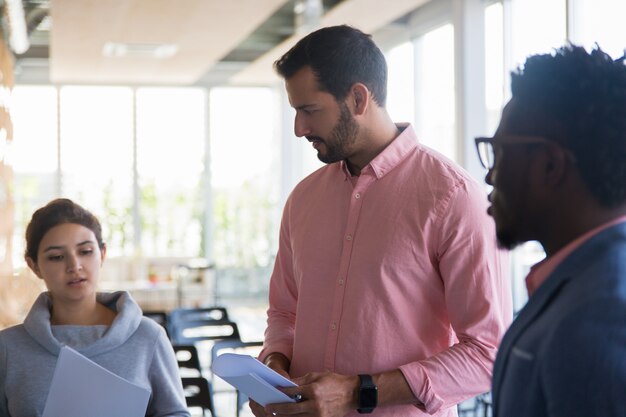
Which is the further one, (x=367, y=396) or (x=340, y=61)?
(x=340, y=61)

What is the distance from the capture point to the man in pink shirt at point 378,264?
5.91 feet

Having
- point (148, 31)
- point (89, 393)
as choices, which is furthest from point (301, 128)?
point (148, 31)

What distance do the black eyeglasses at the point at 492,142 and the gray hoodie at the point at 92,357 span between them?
1507 millimetres

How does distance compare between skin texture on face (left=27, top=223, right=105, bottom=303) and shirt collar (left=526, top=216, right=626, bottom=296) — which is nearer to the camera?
shirt collar (left=526, top=216, right=626, bottom=296)

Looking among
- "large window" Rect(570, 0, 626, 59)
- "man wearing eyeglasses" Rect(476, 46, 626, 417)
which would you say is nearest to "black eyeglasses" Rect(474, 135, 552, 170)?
"man wearing eyeglasses" Rect(476, 46, 626, 417)

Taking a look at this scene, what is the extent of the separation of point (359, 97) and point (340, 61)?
0.09 m

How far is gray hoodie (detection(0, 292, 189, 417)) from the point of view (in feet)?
8.08

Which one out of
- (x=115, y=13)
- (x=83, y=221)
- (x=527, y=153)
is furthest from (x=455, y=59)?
(x=527, y=153)

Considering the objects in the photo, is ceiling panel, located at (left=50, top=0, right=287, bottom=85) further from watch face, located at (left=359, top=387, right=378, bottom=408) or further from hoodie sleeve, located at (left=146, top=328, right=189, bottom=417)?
watch face, located at (left=359, top=387, right=378, bottom=408)

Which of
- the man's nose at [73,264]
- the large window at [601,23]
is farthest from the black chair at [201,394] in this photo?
the large window at [601,23]

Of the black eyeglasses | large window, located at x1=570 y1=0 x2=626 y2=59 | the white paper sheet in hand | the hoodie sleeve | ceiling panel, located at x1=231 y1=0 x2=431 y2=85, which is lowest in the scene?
the hoodie sleeve

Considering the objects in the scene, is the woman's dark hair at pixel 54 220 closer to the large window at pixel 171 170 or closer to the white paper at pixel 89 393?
the white paper at pixel 89 393

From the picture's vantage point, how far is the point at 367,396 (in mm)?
A: 1771

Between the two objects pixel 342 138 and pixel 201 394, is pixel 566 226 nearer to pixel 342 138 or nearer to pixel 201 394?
pixel 342 138
